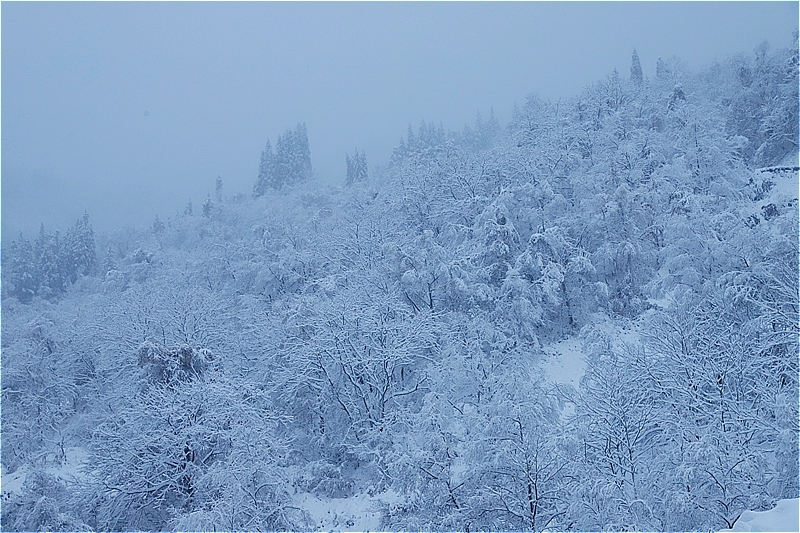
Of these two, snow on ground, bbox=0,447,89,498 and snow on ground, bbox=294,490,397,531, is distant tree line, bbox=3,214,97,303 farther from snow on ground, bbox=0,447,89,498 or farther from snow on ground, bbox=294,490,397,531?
snow on ground, bbox=294,490,397,531

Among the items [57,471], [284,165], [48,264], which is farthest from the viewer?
[284,165]

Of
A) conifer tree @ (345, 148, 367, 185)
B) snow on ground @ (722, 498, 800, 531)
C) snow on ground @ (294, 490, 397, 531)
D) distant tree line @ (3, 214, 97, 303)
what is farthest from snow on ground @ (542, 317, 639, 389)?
distant tree line @ (3, 214, 97, 303)

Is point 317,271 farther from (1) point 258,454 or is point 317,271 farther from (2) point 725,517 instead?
(2) point 725,517

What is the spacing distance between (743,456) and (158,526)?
1747 cm

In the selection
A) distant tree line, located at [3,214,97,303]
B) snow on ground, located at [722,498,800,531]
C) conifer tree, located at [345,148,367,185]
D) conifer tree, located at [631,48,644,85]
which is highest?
conifer tree, located at [631,48,644,85]

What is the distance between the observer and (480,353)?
16.8m

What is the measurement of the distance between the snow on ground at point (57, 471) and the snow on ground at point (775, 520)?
2181 cm

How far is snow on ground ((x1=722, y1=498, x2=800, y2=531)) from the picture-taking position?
685 centimetres

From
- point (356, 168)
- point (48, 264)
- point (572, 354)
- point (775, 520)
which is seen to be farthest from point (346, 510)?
point (48, 264)

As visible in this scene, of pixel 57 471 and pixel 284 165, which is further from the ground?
pixel 284 165

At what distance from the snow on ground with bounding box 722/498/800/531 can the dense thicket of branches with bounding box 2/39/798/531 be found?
2.48 metres

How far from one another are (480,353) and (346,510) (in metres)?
7.84

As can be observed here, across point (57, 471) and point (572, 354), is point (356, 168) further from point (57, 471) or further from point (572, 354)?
point (57, 471)

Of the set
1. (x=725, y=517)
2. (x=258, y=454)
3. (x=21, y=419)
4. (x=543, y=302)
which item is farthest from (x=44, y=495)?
(x=543, y=302)
